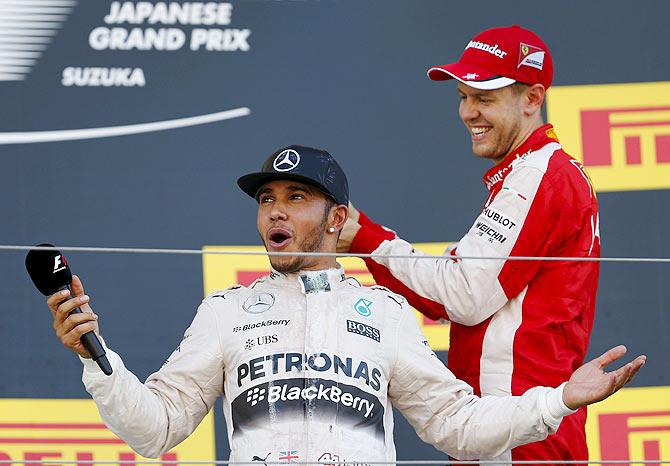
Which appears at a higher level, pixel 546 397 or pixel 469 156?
pixel 469 156

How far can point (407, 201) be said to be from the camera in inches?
116

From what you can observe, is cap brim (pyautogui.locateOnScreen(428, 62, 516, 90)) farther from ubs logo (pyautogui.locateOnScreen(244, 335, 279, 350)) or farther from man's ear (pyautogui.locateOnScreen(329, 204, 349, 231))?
ubs logo (pyautogui.locateOnScreen(244, 335, 279, 350))

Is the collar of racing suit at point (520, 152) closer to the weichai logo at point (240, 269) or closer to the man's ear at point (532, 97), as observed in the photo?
the man's ear at point (532, 97)

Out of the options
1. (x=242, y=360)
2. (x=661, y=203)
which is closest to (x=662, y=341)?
(x=661, y=203)

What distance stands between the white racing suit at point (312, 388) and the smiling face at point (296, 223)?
0.03 meters

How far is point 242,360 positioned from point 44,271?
0.35m

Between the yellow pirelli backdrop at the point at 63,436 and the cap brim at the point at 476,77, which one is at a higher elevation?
the cap brim at the point at 476,77

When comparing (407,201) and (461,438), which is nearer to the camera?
(461,438)

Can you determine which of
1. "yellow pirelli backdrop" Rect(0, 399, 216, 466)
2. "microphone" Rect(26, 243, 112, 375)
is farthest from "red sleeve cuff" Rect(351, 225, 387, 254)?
"yellow pirelli backdrop" Rect(0, 399, 216, 466)

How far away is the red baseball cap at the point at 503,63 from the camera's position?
2295 millimetres

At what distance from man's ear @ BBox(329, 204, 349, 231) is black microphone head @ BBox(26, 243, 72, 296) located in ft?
1.55

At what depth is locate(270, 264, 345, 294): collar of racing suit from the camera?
2.08m

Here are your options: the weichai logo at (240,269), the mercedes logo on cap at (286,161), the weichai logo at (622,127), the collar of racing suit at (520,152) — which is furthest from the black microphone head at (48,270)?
the weichai logo at (622,127)

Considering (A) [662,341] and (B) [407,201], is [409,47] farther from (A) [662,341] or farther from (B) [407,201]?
(A) [662,341]
